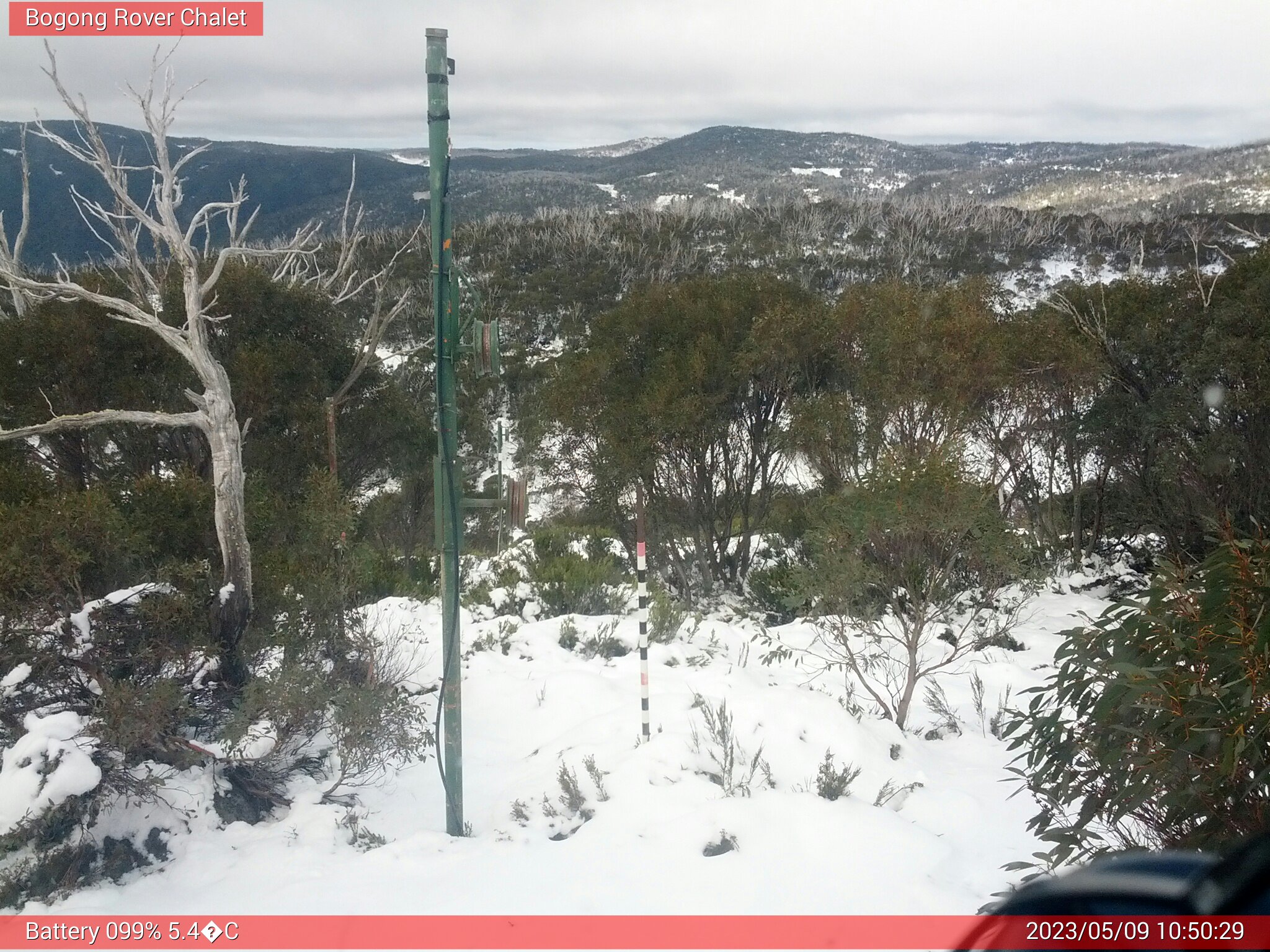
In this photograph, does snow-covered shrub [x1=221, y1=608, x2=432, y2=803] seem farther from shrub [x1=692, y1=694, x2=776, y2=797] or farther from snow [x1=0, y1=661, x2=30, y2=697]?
shrub [x1=692, y1=694, x2=776, y2=797]

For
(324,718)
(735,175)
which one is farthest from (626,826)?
(735,175)

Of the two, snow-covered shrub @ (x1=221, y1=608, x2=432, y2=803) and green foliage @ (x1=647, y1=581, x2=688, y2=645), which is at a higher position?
snow-covered shrub @ (x1=221, y1=608, x2=432, y2=803)

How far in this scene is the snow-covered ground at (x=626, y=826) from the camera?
4.29 metres

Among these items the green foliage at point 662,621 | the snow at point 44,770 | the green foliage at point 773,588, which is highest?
the snow at point 44,770

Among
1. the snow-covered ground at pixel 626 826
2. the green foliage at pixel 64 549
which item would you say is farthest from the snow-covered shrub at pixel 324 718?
the green foliage at pixel 64 549

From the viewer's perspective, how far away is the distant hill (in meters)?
66.7

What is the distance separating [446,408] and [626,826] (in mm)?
2600

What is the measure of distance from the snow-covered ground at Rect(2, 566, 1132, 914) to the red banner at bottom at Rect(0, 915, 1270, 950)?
98 mm

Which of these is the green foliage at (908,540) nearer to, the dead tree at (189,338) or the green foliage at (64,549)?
the dead tree at (189,338)

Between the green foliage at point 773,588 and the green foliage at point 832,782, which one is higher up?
the green foliage at point 832,782

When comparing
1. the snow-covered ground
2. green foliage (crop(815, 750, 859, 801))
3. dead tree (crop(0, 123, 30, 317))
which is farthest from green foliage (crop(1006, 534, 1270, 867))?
dead tree (crop(0, 123, 30, 317))

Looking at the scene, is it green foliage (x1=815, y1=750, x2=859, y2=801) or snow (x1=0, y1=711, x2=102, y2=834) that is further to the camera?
green foliage (x1=815, y1=750, x2=859, y2=801)

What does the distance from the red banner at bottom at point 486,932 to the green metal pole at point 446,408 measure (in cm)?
126

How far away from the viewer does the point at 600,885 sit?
438cm
